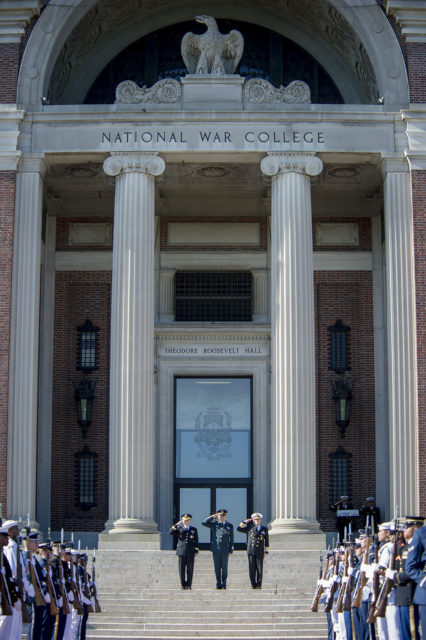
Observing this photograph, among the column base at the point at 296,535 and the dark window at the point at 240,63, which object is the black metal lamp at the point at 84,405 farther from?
the dark window at the point at 240,63

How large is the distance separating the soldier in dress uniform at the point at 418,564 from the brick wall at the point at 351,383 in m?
19.6

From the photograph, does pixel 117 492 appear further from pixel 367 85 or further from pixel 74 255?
pixel 367 85

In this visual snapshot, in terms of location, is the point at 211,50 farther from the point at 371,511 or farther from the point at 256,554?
the point at 256,554

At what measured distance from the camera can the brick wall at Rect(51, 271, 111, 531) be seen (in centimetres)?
3459

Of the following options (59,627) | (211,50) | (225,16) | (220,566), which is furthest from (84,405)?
(59,627)

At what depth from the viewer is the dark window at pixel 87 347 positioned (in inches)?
1399

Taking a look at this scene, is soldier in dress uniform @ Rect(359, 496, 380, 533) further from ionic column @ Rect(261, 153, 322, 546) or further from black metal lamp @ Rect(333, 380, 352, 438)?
ionic column @ Rect(261, 153, 322, 546)

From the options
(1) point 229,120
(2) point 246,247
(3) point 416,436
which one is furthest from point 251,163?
(3) point 416,436

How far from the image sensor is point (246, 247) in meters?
36.4

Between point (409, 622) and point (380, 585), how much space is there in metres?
1.08

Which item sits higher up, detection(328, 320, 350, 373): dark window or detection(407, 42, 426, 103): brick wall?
detection(407, 42, 426, 103): brick wall

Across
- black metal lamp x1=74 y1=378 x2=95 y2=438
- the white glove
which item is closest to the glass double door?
black metal lamp x1=74 y1=378 x2=95 y2=438

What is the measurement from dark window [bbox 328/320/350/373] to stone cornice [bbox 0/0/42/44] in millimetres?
12264

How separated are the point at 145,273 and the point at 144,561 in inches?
292
